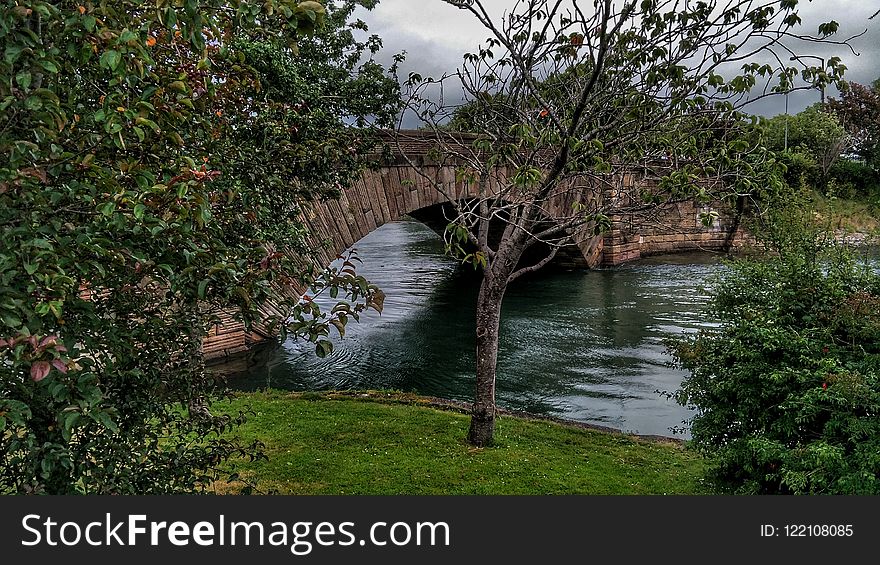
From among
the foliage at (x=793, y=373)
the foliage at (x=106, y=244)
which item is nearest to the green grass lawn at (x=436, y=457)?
the foliage at (x=793, y=373)

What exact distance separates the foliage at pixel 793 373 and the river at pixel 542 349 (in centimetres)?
138

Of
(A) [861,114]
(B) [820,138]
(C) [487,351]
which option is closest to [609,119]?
(C) [487,351]

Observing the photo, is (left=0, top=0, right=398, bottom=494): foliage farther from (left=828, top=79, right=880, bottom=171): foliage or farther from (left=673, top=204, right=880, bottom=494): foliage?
(left=828, top=79, right=880, bottom=171): foliage

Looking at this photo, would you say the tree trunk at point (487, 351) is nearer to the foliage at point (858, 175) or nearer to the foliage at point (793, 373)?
the foliage at point (793, 373)

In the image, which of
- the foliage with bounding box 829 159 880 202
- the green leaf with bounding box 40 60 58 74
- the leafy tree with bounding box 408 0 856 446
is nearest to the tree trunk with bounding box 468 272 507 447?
the leafy tree with bounding box 408 0 856 446

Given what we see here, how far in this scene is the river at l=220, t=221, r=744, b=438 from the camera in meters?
12.4

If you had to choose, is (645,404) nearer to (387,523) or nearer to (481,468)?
(481,468)

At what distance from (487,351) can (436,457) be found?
1301 millimetres

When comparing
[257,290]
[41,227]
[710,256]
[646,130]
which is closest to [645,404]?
[646,130]

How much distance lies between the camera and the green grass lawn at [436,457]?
6.86m

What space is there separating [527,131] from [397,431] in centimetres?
460

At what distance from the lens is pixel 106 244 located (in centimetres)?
261

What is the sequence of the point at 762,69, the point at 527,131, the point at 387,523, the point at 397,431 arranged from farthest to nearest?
the point at 397,431
the point at 762,69
the point at 527,131
the point at 387,523

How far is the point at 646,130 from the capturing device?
6.80m
